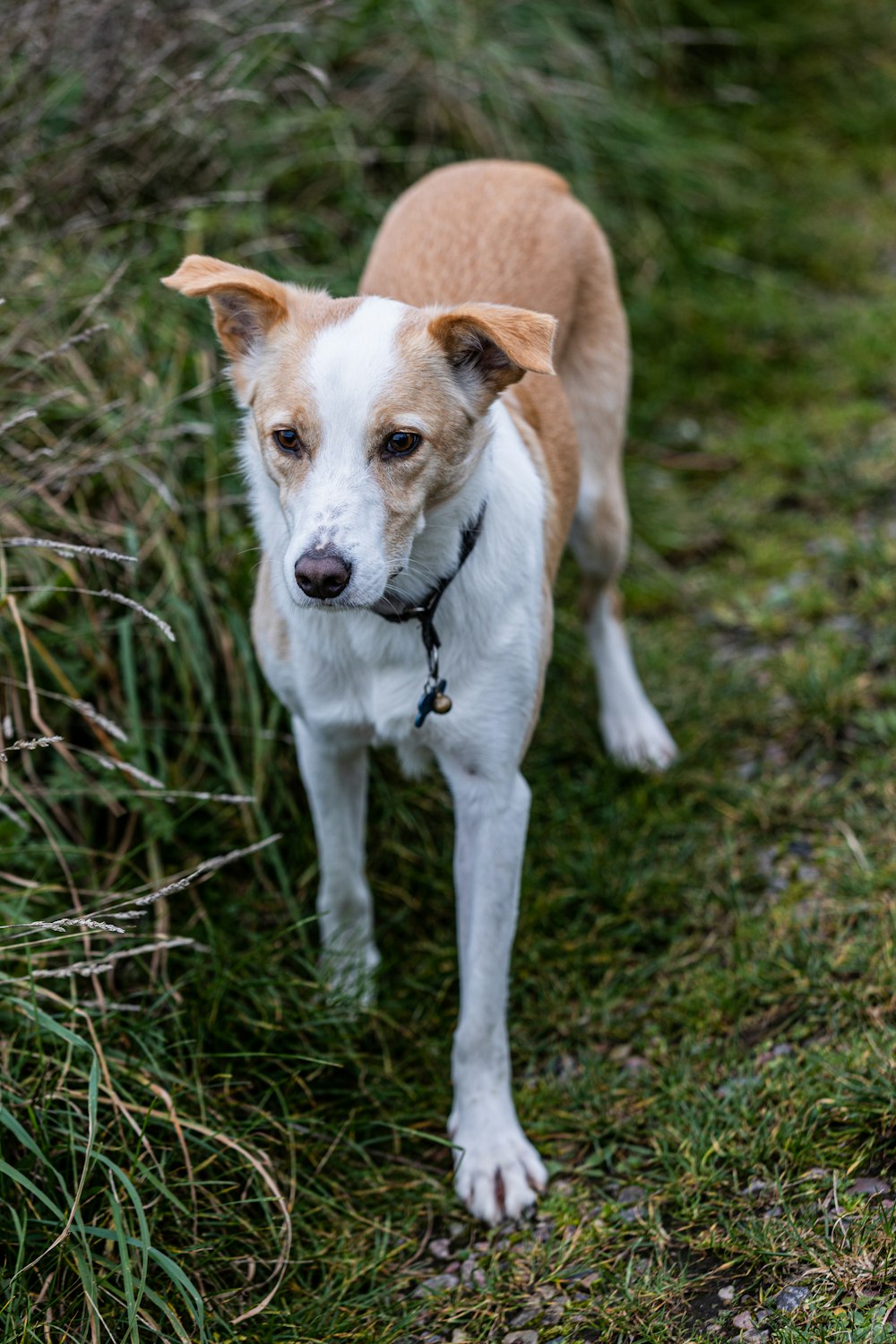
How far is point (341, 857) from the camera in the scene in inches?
132

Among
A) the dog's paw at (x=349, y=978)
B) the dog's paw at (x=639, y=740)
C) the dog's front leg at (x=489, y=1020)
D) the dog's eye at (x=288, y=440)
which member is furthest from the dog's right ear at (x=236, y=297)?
the dog's paw at (x=639, y=740)

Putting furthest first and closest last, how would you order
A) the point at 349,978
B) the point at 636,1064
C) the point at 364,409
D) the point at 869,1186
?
the point at 349,978 → the point at 636,1064 → the point at 869,1186 → the point at 364,409

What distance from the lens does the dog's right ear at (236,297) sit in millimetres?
2713

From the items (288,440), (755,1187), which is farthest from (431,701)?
(755,1187)

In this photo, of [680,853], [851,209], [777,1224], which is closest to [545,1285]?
[777,1224]

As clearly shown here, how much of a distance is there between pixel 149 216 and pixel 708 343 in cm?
270

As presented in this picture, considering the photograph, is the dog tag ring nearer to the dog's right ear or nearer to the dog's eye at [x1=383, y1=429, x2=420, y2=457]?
the dog's eye at [x1=383, y1=429, x2=420, y2=457]

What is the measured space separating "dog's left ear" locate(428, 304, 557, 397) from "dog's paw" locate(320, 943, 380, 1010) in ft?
4.91

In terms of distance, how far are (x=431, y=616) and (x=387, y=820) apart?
1.11 metres

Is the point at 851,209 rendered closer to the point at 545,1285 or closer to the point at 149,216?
the point at 149,216

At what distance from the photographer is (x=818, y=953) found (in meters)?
3.25

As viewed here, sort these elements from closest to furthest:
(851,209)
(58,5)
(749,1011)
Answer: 1. (749,1011)
2. (58,5)
3. (851,209)

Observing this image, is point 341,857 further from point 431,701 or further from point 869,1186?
point 869,1186

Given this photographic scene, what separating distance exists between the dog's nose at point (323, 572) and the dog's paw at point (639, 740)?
185 centimetres
